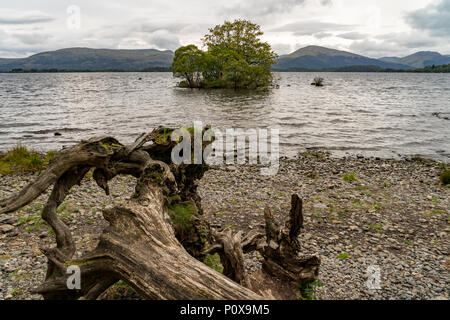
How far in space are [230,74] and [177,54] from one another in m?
13.8

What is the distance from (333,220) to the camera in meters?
10.7

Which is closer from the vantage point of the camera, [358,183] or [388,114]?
[358,183]

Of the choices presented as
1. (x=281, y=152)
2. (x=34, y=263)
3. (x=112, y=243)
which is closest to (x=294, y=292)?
(x=112, y=243)

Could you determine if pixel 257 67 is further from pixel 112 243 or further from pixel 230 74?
pixel 112 243

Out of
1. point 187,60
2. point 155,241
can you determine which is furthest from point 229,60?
point 155,241

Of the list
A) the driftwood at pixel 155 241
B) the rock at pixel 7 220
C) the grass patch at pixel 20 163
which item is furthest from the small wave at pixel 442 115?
the rock at pixel 7 220

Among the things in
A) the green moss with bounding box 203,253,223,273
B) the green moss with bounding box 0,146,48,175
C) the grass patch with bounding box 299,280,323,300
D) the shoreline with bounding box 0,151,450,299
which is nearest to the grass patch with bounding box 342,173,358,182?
the shoreline with bounding box 0,151,450,299

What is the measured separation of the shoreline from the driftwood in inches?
54.9

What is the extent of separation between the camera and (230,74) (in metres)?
73.9

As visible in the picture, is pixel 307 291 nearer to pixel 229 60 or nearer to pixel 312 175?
pixel 312 175

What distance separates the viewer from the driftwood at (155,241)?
14.4 ft

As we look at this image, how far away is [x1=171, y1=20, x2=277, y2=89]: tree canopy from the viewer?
7312 centimetres

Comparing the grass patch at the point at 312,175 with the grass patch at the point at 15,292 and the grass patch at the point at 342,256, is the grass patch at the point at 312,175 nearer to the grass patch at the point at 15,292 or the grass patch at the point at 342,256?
the grass patch at the point at 342,256

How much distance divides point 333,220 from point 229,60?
69220mm
